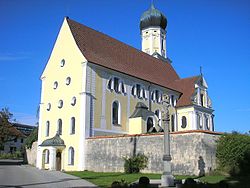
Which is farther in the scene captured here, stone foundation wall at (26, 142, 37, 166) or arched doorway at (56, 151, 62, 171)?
stone foundation wall at (26, 142, 37, 166)

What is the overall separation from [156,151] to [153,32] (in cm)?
3510

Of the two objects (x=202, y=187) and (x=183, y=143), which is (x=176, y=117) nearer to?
(x=183, y=143)

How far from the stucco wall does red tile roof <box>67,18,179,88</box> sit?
895 centimetres

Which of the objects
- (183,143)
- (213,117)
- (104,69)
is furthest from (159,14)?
(183,143)

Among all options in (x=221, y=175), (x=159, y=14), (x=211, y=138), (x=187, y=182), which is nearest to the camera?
(x=187, y=182)

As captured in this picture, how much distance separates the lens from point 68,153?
2944 cm

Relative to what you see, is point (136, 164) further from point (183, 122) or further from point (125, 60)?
point (183, 122)

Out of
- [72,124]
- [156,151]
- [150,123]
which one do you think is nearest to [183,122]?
[150,123]

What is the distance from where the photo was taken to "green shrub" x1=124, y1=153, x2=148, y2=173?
23.4m

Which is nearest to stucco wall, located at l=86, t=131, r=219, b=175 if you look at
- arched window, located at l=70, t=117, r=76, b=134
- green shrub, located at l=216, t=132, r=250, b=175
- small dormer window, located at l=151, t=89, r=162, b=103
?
green shrub, located at l=216, t=132, r=250, b=175

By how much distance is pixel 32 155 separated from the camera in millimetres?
39281

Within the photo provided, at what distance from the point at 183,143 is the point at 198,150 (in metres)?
1.22

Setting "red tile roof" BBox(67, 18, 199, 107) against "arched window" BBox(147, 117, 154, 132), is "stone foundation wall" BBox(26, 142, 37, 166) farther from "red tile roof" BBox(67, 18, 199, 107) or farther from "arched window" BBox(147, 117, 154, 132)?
"arched window" BBox(147, 117, 154, 132)

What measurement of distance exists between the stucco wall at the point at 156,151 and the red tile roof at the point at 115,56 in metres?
8.95
